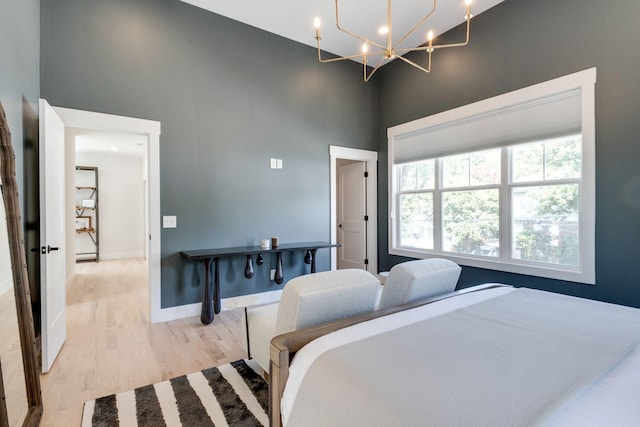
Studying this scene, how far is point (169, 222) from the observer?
3316 mm

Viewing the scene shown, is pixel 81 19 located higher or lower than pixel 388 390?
higher

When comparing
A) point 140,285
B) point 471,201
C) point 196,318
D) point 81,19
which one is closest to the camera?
point 81,19

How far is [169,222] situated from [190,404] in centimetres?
198

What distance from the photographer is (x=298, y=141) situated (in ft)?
13.8

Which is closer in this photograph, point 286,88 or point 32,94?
point 32,94

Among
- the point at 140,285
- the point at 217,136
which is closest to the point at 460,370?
the point at 217,136

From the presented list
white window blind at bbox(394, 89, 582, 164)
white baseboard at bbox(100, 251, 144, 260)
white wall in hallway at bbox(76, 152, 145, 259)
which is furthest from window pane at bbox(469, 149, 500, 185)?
white baseboard at bbox(100, 251, 144, 260)

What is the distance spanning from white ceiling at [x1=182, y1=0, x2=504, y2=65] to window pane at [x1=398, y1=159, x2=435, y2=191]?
1632mm

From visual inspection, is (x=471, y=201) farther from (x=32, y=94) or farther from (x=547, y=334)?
(x=32, y=94)

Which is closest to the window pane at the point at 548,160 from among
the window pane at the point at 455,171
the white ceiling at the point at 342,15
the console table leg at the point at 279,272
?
the window pane at the point at 455,171

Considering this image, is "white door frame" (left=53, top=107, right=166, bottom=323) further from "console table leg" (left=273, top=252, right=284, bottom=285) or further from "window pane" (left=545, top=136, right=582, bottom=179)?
"window pane" (left=545, top=136, right=582, bottom=179)

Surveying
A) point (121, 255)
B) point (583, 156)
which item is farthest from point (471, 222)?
point (121, 255)

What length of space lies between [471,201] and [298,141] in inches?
91.4

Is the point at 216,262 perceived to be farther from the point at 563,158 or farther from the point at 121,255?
the point at 121,255
